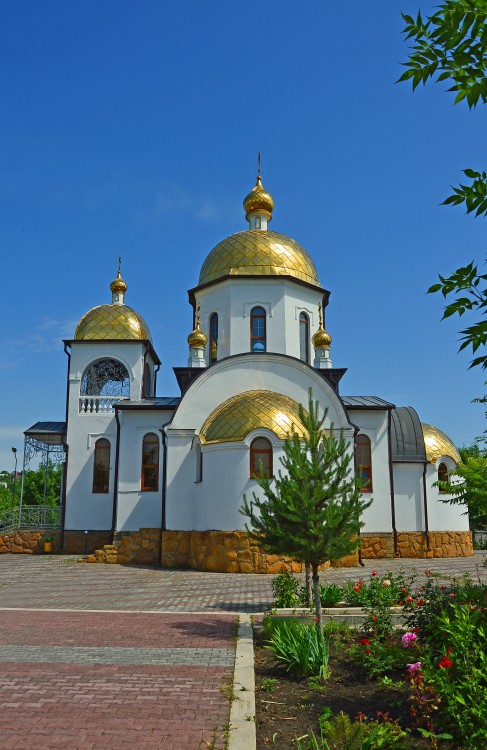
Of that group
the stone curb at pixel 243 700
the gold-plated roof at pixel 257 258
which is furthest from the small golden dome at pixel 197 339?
the stone curb at pixel 243 700

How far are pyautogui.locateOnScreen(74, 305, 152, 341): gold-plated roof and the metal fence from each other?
7006 mm

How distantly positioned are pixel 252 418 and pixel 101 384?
10.0 metres

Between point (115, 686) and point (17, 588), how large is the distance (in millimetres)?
8375

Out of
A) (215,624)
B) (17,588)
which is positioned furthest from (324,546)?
(17,588)

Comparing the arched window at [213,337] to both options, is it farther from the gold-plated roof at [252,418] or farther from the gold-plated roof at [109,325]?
the gold-plated roof at [252,418]

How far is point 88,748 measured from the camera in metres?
4.70

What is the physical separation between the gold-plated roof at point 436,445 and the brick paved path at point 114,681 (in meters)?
13.8

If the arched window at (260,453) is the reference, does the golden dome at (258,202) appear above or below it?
above

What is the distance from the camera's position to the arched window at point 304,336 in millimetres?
22219

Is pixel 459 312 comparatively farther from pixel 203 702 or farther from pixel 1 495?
pixel 1 495

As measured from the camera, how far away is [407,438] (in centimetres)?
2195

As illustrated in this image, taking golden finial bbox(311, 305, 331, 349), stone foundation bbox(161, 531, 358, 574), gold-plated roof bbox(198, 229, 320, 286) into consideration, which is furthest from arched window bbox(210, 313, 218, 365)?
stone foundation bbox(161, 531, 358, 574)

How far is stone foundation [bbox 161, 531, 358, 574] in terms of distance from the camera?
16.0m

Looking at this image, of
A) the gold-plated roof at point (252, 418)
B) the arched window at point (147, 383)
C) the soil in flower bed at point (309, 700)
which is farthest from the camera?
the arched window at point (147, 383)
